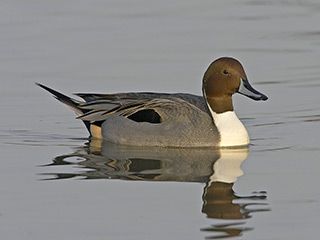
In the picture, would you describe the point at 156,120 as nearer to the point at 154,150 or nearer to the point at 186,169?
the point at 154,150

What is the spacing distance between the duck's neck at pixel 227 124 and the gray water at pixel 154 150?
6.5 inches

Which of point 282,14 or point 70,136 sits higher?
point 282,14

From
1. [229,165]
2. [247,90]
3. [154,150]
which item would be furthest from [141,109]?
[229,165]

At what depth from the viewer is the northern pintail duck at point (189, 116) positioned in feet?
40.8

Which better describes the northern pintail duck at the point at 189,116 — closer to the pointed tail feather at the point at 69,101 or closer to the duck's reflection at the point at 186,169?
the duck's reflection at the point at 186,169

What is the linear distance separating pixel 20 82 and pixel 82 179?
3823 mm

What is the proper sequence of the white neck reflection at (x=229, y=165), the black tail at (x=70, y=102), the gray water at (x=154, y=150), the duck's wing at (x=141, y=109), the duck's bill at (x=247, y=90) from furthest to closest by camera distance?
the black tail at (x=70, y=102) → the duck's wing at (x=141, y=109) → the duck's bill at (x=247, y=90) → the white neck reflection at (x=229, y=165) → the gray water at (x=154, y=150)

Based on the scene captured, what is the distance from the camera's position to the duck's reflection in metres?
9.77

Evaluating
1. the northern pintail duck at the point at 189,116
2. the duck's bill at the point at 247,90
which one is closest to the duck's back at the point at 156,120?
the northern pintail duck at the point at 189,116

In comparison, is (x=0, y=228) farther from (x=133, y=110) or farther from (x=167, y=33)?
(x=167, y=33)

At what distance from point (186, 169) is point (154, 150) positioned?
1059 millimetres

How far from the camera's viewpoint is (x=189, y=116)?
12.5m

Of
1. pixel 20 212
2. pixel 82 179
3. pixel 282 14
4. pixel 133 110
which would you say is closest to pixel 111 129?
pixel 133 110

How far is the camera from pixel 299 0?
61.7 ft
